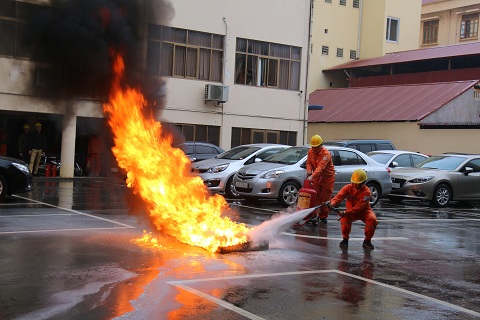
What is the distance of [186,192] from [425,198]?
1114cm

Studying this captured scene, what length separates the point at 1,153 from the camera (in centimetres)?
2297

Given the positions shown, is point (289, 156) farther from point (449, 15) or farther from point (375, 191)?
point (449, 15)

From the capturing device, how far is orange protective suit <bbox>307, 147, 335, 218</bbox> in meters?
12.6

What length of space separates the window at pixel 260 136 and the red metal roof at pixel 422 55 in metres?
15.1

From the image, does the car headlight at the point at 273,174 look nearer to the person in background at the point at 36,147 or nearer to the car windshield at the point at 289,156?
the car windshield at the point at 289,156

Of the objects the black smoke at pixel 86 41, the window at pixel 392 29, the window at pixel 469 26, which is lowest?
the black smoke at pixel 86 41

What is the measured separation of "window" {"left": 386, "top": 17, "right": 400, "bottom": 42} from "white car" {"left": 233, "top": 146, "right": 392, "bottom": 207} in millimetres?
33607

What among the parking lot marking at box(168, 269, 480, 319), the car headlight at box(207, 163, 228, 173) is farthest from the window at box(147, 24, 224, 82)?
the parking lot marking at box(168, 269, 480, 319)

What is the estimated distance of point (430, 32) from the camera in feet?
197

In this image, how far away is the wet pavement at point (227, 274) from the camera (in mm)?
6184

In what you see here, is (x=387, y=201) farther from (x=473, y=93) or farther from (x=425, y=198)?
(x=473, y=93)

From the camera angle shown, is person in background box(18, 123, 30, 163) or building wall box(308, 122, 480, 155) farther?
building wall box(308, 122, 480, 155)

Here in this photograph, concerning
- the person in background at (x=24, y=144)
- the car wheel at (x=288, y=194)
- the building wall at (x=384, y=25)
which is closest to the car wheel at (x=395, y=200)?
the car wheel at (x=288, y=194)

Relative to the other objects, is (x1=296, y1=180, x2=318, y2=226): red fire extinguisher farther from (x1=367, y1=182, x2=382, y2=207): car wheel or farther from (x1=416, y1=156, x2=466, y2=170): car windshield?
(x1=416, y1=156, x2=466, y2=170): car windshield
